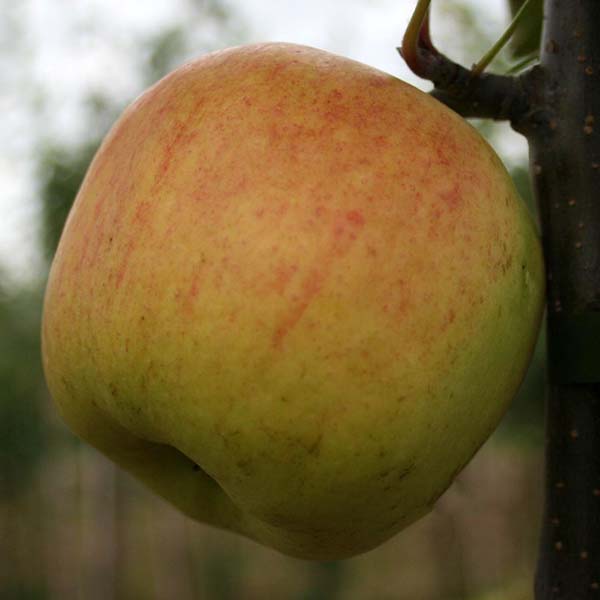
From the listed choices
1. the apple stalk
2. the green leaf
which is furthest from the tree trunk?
the green leaf

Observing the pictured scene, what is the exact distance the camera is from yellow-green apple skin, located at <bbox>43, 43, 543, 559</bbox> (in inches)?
19.5

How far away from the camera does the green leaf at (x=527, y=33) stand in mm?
793

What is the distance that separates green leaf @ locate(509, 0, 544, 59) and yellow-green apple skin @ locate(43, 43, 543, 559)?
0.26 metres

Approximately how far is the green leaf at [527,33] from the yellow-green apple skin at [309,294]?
0.86 ft

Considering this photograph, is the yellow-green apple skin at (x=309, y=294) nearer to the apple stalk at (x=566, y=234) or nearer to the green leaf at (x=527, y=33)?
the apple stalk at (x=566, y=234)

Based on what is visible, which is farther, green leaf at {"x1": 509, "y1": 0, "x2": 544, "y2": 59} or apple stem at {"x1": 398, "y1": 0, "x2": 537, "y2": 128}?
green leaf at {"x1": 509, "y1": 0, "x2": 544, "y2": 59}

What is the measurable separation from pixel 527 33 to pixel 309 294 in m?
0.44

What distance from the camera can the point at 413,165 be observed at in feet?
1.76

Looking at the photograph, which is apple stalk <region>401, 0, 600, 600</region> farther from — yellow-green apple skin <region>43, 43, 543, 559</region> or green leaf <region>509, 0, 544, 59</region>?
green leaf <region>509, 0, 544, 59</region>

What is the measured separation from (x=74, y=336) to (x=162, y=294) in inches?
3.7

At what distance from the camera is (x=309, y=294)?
50cm

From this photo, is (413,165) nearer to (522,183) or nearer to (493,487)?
(522,183)

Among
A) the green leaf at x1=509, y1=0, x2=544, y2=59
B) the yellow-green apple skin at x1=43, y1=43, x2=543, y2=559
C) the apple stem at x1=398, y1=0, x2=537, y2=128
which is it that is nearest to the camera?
the yellow-green apple skin at x1=43, y1=43, x2=543, y2=559

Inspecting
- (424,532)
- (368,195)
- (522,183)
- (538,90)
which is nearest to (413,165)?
(368,195)
